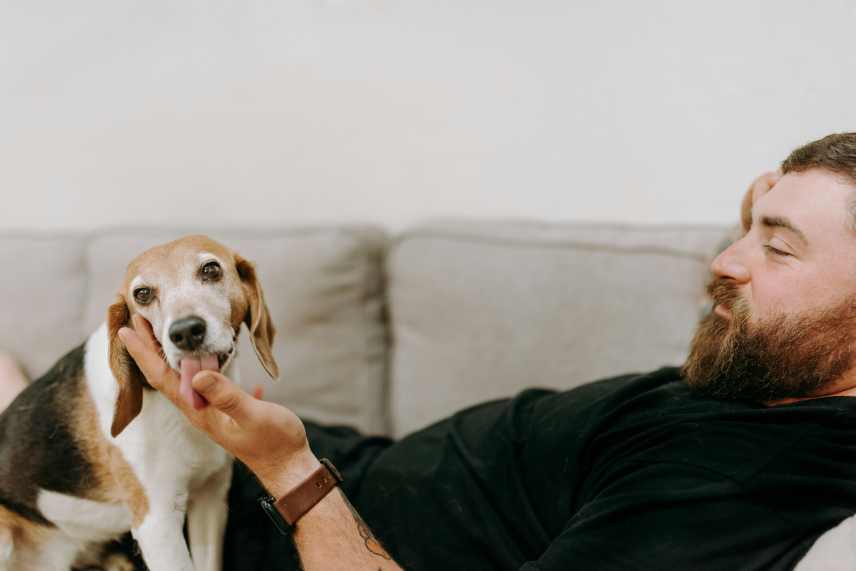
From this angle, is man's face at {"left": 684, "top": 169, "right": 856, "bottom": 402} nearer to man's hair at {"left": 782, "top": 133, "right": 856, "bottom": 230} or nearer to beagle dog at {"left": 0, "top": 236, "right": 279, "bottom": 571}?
man's hair at {"left": 782, "top": 133, "right": 856, "bottom": 230}

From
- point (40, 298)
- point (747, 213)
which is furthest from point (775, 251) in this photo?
point (40, 298)

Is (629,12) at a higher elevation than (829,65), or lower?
higher

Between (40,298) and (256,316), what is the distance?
1111mm

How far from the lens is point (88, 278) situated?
6.89ft

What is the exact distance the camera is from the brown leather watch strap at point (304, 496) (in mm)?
1209

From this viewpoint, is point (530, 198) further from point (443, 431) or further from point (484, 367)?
point (443, 431)

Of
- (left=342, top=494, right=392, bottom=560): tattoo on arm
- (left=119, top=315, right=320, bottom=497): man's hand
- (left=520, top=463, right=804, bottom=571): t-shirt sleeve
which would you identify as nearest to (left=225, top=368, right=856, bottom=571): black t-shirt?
(left=520, top=463, right=804, bottom=571): t-shirt sleeve

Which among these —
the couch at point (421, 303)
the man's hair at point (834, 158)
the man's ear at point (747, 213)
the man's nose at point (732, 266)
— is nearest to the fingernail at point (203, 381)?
the couch at point (421, 303)

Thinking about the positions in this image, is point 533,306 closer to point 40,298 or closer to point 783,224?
point 783,224

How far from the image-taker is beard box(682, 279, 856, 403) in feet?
4.22

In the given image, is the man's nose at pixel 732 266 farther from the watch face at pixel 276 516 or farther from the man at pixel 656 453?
the watch face at pixel 276 516

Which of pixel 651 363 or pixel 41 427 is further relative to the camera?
pixel 651 363

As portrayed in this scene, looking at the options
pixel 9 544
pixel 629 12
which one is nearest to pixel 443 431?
pixel 9 544

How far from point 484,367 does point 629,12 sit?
105cm
